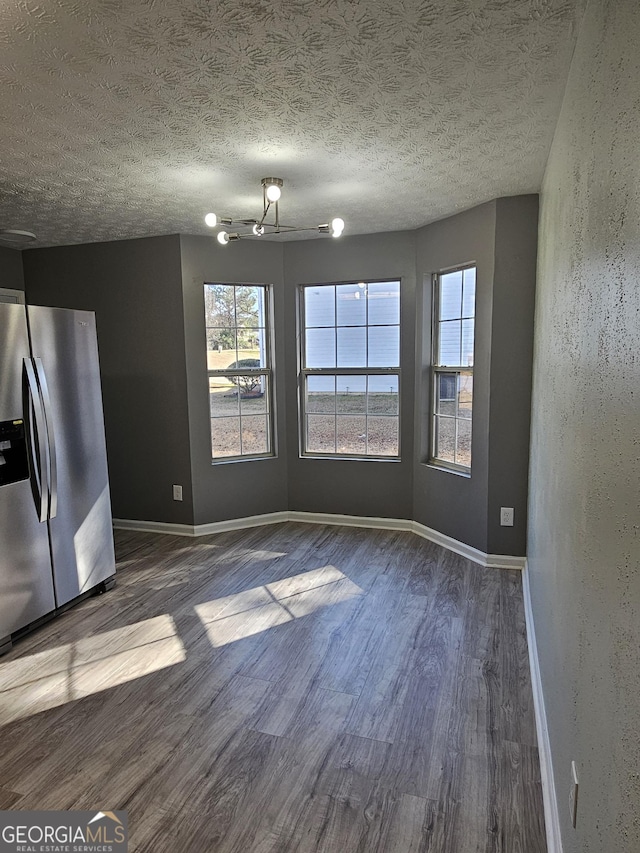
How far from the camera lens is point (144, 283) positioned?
4348 mm

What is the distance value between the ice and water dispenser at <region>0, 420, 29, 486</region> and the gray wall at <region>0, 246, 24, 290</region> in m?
2.43

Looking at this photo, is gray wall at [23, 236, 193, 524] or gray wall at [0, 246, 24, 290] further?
gray wall at [0, 246, 24, 290]

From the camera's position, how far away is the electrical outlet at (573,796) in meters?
1.28

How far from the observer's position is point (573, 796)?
4.30ft

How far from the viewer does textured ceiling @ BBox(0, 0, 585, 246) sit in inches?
59.7

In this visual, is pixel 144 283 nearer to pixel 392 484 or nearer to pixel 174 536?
pixel 174 536

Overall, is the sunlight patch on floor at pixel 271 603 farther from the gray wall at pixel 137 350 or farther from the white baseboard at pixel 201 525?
the gray wall at pixel 137 350

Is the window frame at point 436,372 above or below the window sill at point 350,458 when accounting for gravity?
above

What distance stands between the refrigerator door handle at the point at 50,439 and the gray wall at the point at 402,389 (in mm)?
2130

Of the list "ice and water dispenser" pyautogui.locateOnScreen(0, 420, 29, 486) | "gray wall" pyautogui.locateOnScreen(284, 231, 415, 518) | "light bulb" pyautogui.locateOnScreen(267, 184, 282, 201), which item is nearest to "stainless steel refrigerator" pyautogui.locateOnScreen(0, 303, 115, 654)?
"ice and water dispenser" pyautogui.locateOnScreen(0, 420, 29, 486)

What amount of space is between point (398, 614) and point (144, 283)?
10.9ft

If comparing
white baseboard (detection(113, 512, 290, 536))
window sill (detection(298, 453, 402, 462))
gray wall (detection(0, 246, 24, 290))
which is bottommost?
white baseboard (detection(113, 512, 290, 536))

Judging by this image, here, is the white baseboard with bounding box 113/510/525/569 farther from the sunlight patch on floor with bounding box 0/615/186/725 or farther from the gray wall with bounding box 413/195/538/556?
the sunlight patch on floor with bounding box 0/615/186/725

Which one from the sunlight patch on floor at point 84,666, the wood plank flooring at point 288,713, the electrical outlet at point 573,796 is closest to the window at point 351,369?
the wood plank flooring at point 288,713
